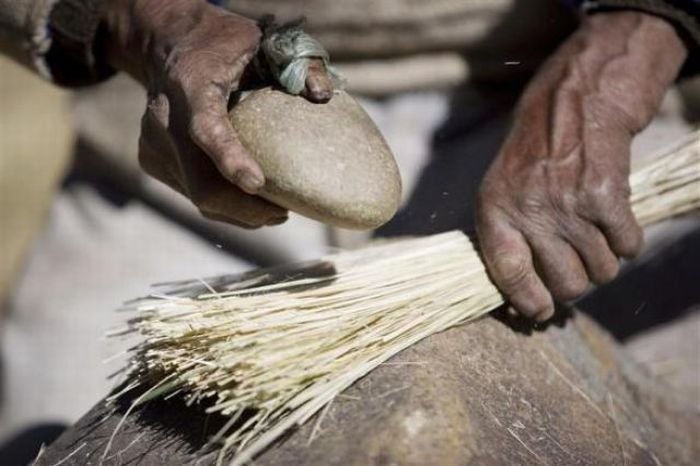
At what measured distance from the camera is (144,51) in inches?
61.4

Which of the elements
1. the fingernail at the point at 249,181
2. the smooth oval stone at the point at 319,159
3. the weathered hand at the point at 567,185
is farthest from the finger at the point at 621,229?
the fingernail at the point at 249,181

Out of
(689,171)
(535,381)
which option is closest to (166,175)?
(535,381)

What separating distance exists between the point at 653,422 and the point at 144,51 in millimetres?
846

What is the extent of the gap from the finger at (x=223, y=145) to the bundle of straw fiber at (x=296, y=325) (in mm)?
149

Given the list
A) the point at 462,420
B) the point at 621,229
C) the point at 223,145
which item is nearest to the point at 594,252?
the point at 621,229

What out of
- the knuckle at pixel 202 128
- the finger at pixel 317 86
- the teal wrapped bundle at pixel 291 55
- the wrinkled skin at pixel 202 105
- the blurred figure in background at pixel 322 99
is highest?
the teal wrapped bundle at pixel 291 55

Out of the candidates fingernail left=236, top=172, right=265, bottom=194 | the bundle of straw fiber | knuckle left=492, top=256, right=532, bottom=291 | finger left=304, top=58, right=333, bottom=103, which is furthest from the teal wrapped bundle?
knuckle left=492, top=256, right=532, bottom=291

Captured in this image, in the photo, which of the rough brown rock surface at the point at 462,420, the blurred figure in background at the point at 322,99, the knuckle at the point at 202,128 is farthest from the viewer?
the blurred figure in background at the point at 322,99

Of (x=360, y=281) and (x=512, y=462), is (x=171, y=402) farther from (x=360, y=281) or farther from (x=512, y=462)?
(x=512, y=462)

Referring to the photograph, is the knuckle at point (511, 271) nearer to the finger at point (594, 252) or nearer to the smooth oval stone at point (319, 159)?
the finger at point (594, 252)

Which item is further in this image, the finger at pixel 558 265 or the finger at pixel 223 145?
the finger at pixel 558 265

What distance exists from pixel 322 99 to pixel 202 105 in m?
0.13

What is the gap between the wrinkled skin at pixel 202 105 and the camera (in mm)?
1266

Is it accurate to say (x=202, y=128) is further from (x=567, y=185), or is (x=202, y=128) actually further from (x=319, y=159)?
(x=567, y=185)
